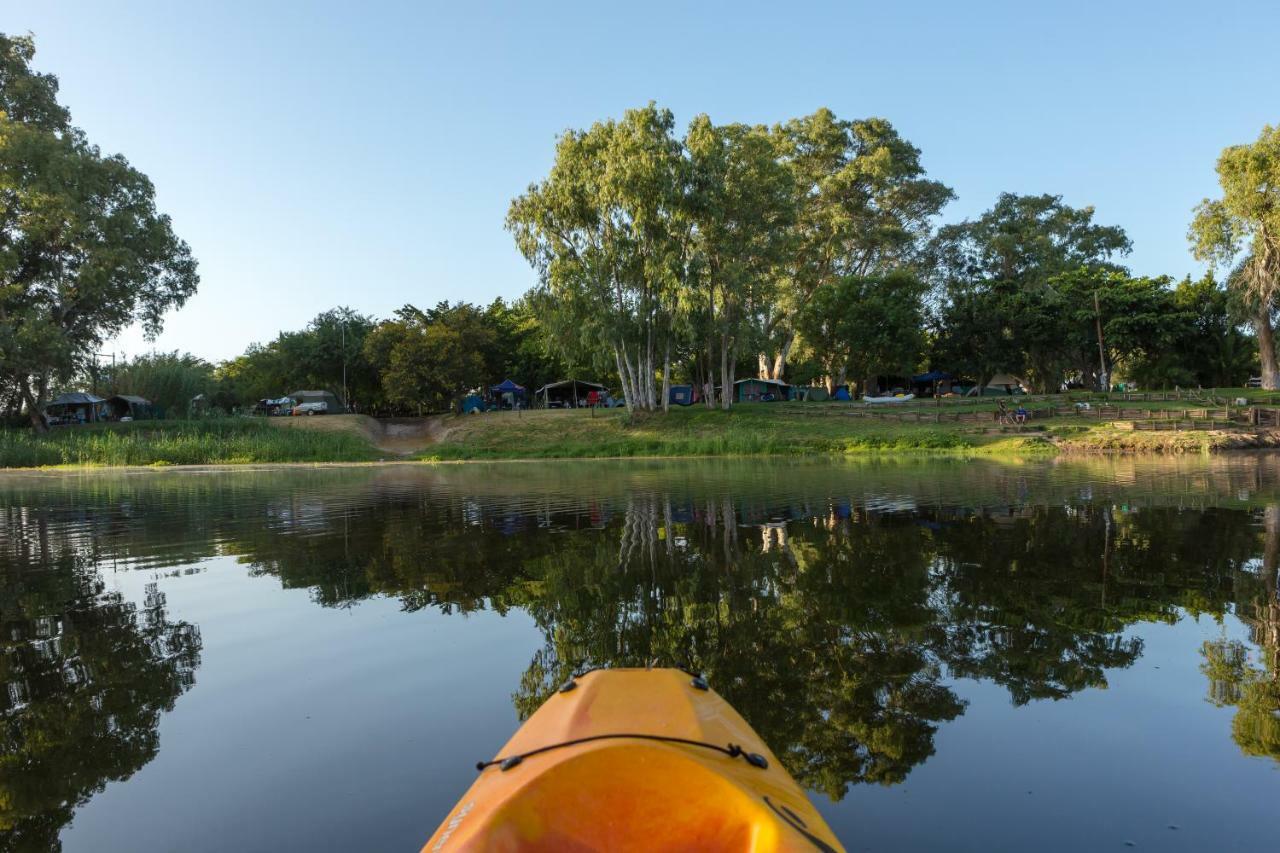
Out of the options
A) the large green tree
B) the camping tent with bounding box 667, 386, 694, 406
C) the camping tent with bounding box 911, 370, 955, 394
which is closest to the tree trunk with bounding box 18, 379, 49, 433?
the large green tree

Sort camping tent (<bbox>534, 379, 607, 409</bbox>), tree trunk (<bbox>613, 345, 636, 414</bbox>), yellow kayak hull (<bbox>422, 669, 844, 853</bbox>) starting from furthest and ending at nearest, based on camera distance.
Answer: camping tent (<bbox>534, 379, 607, 409</bbox>) → tree trunk (<bbox>613, 345, 636, 414</bbox>) → yellow kayak hull (<bbox>422, 669, 844, 853</bbox>)

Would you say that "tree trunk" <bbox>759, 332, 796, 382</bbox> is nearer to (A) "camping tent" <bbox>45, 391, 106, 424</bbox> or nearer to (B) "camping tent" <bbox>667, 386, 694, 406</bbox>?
(B) "camping tent" <bbox>667, 386, 694, 406</bbox>

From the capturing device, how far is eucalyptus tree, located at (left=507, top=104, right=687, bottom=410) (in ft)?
135

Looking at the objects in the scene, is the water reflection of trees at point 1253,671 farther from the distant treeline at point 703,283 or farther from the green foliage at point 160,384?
the green foliage at point 160,384

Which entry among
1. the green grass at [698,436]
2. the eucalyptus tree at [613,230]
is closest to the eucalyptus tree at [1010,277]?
the green grass at [698,436]

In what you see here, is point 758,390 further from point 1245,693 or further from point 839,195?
point 1245,693

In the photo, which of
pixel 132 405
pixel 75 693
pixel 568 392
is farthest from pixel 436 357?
pixel 75 693

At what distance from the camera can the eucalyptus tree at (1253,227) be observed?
48.4 meters

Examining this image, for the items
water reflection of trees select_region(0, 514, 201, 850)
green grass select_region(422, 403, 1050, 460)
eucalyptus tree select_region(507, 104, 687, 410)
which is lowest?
water reflection of trees select_region(0, 514, 201, 850)

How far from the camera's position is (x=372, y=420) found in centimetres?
5684

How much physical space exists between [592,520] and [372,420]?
4390 centimetres

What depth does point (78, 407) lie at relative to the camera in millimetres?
62219

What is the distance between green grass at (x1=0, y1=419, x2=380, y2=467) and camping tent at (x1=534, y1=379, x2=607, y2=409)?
23.5m

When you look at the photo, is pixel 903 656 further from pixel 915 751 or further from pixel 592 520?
pixel 592 520
